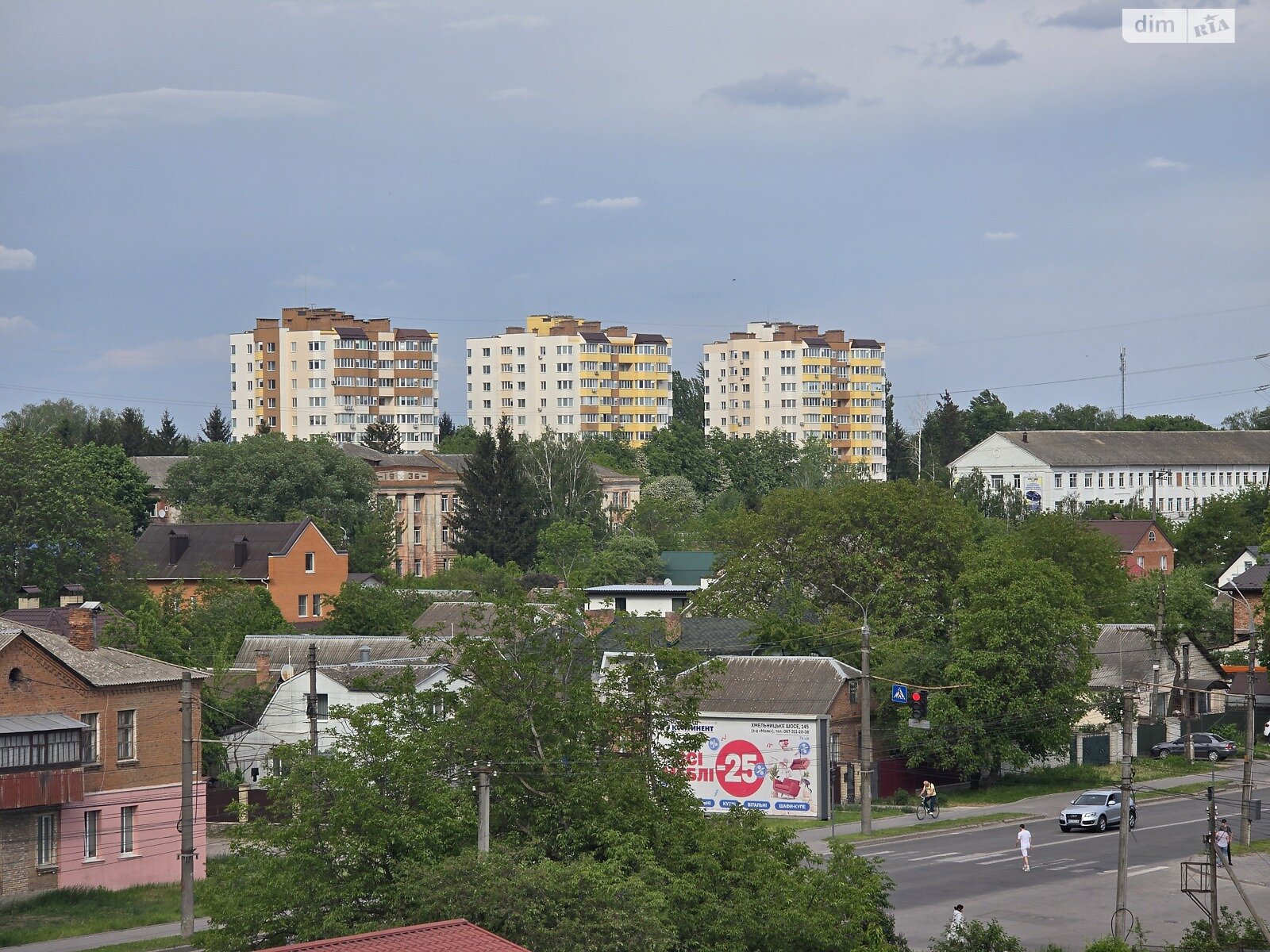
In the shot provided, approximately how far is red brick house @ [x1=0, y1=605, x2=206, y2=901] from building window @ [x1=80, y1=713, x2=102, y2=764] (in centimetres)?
3

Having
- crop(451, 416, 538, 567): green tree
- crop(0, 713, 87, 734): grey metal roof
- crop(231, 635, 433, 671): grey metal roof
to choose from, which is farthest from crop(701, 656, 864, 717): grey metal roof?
crop(451, 416, 538, 567): green tree

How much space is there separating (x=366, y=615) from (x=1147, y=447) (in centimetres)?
12019

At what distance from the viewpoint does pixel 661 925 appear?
78.8 ft

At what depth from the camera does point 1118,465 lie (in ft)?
543

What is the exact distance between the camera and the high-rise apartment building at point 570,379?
639 feet

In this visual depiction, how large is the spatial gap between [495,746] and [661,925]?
5.05 m

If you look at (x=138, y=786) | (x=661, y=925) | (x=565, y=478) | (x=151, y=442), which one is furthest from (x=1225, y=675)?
(x=151, y=442)

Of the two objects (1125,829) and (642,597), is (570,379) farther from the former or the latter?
(1125,829)

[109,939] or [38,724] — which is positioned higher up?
[38,724]

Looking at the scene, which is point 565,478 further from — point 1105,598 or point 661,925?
point 661,925

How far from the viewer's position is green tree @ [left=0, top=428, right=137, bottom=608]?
236 ft

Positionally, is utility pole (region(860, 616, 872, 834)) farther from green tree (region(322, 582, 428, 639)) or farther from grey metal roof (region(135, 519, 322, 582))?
grey metal roof (region(135, 519, 322, 582))

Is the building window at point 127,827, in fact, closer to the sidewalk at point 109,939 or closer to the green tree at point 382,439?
the sidewalk at point 109,939

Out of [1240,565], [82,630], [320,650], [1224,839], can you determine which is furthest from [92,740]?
[1240,565]
